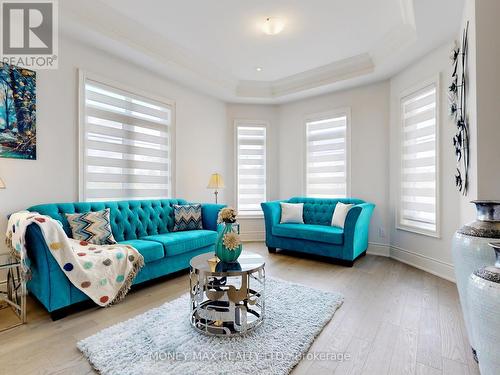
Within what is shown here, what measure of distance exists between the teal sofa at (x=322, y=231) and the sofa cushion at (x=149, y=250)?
1814mm

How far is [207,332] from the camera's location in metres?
1.85

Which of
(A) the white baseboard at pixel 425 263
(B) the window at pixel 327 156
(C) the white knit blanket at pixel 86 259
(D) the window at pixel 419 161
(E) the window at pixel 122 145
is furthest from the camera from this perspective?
(B) the window at pixel 327 156

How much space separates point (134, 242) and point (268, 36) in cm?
294

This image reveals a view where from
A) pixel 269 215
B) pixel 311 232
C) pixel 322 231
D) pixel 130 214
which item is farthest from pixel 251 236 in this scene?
pixel 130 214

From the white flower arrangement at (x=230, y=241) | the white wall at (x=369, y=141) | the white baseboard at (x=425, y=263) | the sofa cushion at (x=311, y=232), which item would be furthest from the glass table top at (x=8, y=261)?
the white baseboard at (x=425, y=263)

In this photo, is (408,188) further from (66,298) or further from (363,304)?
(66,298)

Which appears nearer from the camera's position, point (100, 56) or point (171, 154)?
point (100, 56)

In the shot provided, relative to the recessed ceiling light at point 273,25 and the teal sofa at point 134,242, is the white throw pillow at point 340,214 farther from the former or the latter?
the recessed ceiling light at point 273,25

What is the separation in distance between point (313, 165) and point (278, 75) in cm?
169

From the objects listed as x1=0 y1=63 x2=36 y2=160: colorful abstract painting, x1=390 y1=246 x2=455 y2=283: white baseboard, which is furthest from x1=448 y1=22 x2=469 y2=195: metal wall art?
x1=0 y1=63 x2=36 y2=160: colorful abstract painting

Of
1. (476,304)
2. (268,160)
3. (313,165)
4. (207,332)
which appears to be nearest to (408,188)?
(313,165)

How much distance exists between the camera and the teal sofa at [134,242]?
200cm

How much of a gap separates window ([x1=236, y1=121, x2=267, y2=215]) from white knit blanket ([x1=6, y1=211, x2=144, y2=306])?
276cm

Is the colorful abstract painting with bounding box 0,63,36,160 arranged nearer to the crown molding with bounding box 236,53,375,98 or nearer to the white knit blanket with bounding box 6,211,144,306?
the white knit blanket with bounding box 6,211,144,306
